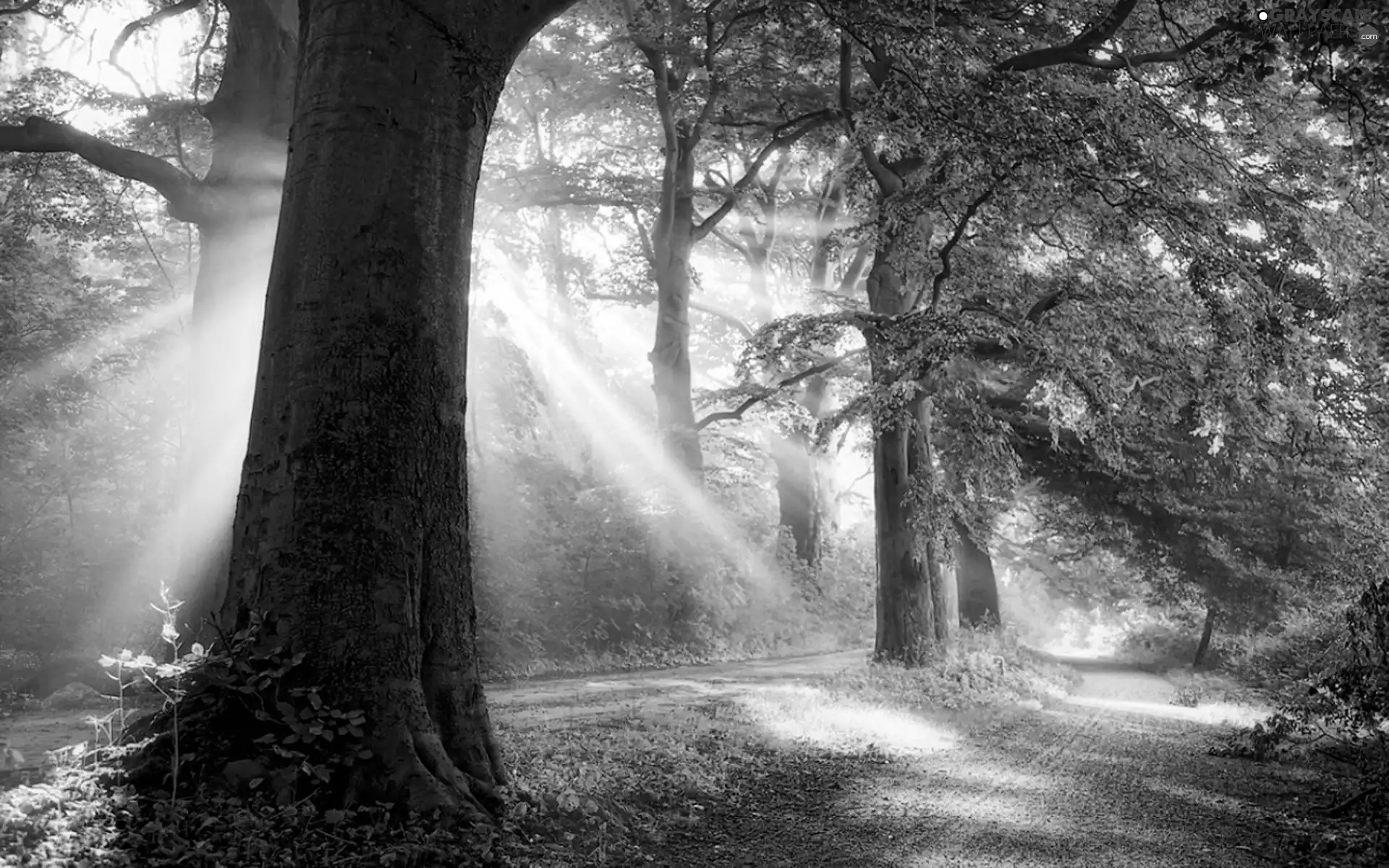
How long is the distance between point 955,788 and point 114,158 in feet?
30.6

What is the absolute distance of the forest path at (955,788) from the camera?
560cm

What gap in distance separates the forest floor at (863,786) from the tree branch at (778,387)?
552 centimetres

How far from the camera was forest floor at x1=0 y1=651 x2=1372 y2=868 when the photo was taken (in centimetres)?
546

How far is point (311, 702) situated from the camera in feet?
14.7

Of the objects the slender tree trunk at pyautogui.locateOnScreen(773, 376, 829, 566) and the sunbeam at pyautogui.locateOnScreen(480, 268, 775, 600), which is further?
the slender tree trunk at pyautogui.locateOnScreen(773, 376, 829, 566)

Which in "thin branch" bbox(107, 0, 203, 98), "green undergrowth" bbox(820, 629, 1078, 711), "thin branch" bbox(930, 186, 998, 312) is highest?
"thin branch" bbox(107, 0, 203, 98)

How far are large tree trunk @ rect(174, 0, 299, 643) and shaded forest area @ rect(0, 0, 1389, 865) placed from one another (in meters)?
0.05

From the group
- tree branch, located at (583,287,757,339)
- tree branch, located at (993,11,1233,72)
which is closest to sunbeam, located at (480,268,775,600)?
tree branch, located at (583,287,757,339)

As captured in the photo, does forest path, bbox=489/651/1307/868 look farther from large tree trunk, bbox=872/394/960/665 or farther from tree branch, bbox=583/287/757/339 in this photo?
tree branch, bbox=583/287/757/339

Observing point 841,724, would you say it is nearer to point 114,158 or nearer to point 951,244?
point 951,244

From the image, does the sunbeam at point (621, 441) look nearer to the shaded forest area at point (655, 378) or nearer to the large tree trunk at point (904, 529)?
the shaded forest area at point (655, 378)

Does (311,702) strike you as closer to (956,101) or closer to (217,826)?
(217,826)

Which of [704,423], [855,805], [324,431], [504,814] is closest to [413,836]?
[504,814]

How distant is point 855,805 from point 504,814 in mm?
2908
